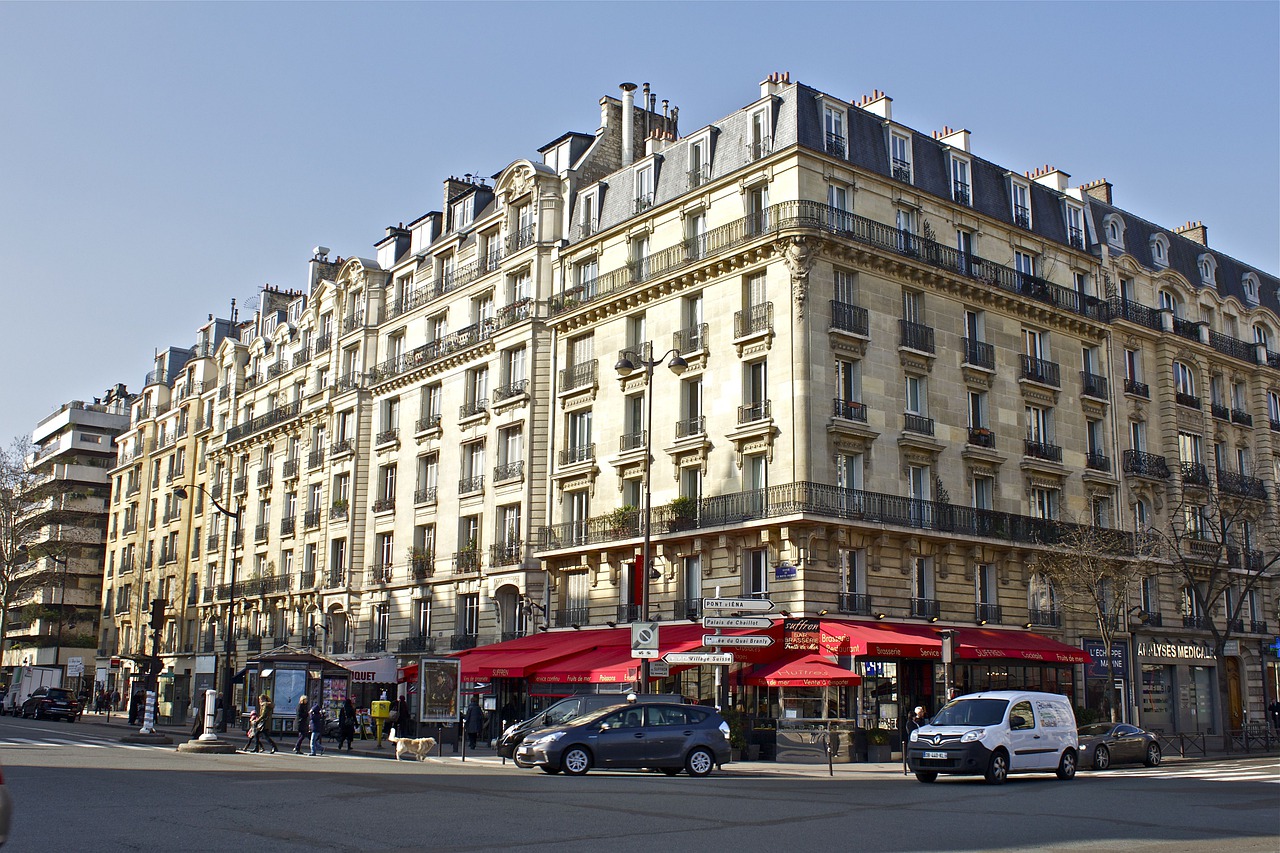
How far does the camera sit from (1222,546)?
38188 mm

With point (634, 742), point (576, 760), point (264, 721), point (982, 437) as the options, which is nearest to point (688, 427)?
point (982, 437)

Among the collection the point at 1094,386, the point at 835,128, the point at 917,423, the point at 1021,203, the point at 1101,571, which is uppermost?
the point at 835,128

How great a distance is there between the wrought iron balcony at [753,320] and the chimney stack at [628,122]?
1233cm

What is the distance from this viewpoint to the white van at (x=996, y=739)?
19.9 meters

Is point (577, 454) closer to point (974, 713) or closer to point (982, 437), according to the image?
point (982, 437)

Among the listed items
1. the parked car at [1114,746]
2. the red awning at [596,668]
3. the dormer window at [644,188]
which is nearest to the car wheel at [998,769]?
the parked car at [1114,746]

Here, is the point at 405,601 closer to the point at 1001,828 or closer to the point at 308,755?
the point at 308,755

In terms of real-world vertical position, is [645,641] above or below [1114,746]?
above

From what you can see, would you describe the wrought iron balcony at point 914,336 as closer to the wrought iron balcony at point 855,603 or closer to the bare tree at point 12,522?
the wrought iron balcony at point 855,603

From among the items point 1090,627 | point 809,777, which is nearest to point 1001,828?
point 809,777

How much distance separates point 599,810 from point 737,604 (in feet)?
33.9

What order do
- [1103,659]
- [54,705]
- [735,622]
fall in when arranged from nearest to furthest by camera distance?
1. [735,622]
2. [1103,659]
3. [54,705]

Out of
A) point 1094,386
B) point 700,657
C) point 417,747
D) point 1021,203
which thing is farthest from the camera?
point 1021,203

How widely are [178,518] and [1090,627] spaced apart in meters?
47.1
